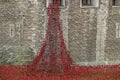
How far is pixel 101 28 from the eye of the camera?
882 inches

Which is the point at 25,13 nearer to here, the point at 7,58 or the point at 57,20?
the point at 7,58

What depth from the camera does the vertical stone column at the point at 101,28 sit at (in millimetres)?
22297

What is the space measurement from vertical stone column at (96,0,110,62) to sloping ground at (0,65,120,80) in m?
3.72

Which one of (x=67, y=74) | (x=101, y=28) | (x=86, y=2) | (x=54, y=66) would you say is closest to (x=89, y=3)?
(x=86, y=2)

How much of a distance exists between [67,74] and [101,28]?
21.2 ft

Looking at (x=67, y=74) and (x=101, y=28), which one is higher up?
(x=101, y=28)

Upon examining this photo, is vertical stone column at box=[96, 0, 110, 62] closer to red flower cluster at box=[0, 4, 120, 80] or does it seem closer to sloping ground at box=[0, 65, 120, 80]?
sloping ground at box=[0, 65, 120, 80]

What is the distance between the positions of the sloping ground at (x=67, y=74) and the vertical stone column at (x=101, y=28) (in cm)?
372

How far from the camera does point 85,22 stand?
72.4ft

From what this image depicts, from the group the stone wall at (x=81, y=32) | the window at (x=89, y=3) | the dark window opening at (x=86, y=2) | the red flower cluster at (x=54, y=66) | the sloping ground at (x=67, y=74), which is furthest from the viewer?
the dark window opening at (x=86, y=2)

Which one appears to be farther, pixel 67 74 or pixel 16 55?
pixel 16 55

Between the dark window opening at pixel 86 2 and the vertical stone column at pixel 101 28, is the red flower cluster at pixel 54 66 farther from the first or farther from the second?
the dark window opening at pixel 86 2

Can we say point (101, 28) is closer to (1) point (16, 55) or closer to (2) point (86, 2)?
(2) point (86, 2)

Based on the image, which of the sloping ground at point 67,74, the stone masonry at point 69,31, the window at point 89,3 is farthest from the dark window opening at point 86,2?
the sloping ground at point 67,74
